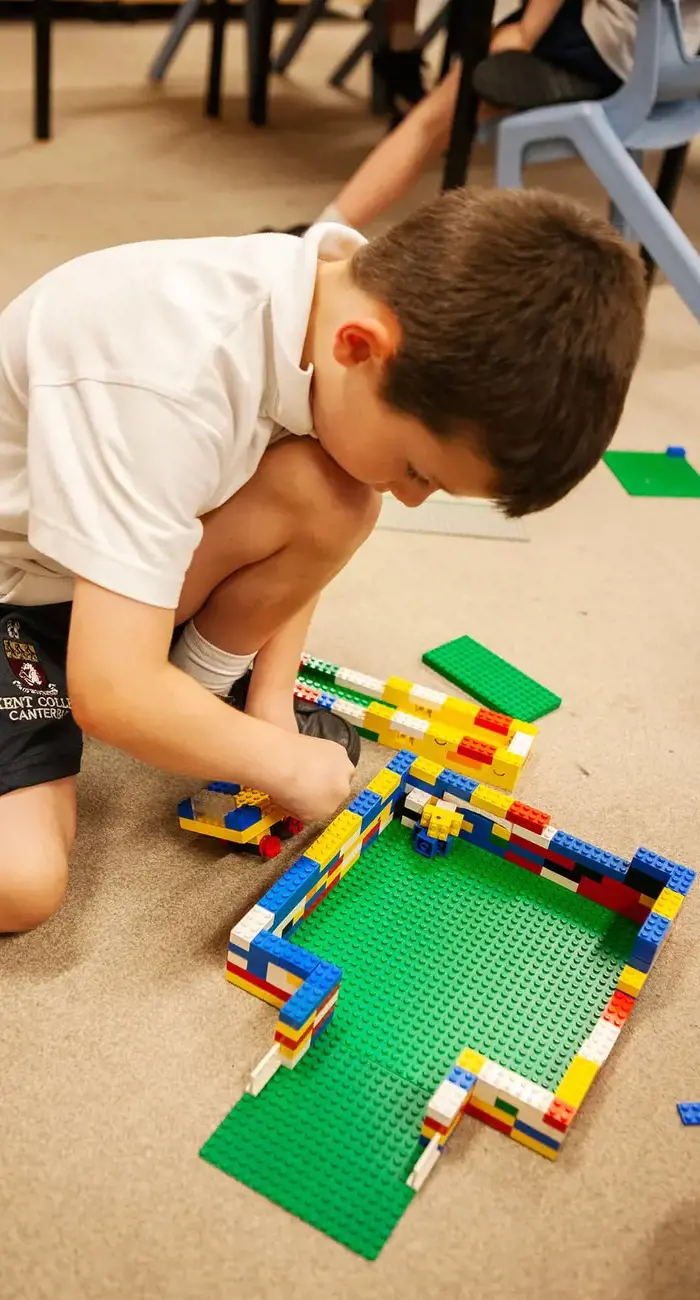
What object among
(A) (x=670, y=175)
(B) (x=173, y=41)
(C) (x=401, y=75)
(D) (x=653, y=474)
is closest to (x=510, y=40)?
(A) (x=670, y=175)

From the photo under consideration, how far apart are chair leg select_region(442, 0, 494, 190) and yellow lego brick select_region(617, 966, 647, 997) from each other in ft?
4.13

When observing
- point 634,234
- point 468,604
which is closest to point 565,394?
point 468,604

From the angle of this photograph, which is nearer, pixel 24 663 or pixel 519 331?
pixel 519 331

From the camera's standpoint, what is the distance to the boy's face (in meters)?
0.73

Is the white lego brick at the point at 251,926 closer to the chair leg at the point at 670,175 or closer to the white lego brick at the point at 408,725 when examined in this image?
the white lego brick at the point at 408,725

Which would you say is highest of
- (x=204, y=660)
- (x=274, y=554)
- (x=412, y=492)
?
(x=412, y=492)

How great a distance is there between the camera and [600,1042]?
840 millimetres

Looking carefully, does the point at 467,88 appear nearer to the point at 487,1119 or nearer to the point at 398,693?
the point at 398,693

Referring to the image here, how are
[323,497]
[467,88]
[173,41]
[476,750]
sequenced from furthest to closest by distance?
1. [173,41]
2. [467,88]
3. [476,750]
4. [323,497]

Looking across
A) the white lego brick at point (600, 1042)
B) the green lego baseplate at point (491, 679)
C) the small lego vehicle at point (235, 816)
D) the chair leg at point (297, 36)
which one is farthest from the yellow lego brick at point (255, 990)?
the chair leg at point (297, 36)

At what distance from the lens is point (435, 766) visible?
3.41 ft

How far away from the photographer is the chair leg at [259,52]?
8.91 feet

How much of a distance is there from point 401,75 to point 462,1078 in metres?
2.73

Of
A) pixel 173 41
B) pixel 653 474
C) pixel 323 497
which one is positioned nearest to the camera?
pixel 323 497
